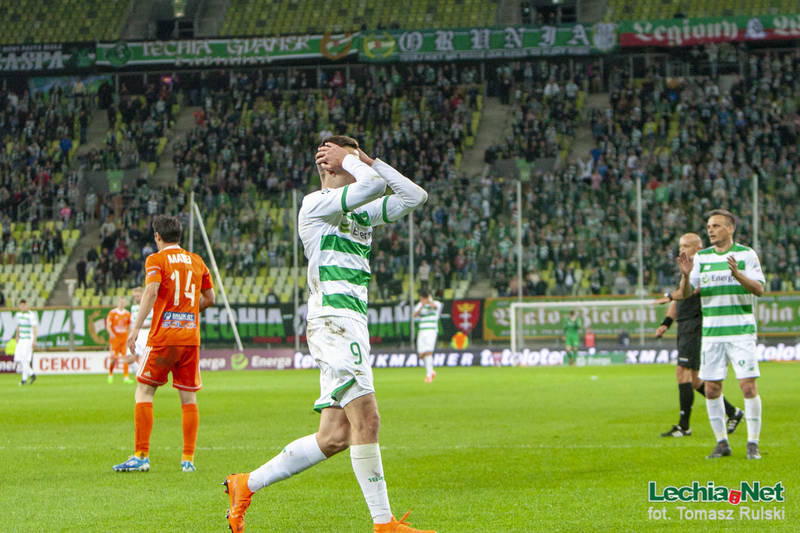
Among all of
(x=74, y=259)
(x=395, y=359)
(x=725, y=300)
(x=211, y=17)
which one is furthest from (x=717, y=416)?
(x=211, y=17)

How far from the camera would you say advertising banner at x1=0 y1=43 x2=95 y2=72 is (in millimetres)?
52688

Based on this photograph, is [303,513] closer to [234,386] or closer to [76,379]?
[234,386]

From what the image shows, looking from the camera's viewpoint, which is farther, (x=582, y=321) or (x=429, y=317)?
(x=582, y=321)

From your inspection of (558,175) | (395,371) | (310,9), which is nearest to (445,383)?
(395,371)

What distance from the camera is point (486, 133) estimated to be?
50.2 m

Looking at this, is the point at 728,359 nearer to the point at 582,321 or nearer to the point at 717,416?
the point at 717,416

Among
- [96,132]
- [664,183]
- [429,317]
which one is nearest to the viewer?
[429,317]

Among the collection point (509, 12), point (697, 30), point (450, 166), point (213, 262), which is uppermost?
point (509, 12)

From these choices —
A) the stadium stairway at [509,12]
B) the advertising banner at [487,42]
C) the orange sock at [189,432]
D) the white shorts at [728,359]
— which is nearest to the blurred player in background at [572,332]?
the advertising banner at [487,42]

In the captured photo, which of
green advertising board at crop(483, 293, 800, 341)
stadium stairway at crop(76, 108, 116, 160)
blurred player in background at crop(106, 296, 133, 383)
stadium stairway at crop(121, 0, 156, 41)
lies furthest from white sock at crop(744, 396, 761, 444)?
stadium stairway at crop(121, 0, 156, 41)

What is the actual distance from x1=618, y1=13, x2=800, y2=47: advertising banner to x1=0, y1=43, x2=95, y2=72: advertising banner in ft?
78.6

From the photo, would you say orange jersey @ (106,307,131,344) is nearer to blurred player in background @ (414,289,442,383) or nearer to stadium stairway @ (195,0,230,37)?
blurred player in background @ (414,289,442,383)

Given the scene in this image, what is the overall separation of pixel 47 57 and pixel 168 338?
4567 centimetres

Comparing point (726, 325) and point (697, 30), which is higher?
point (697, 30)
